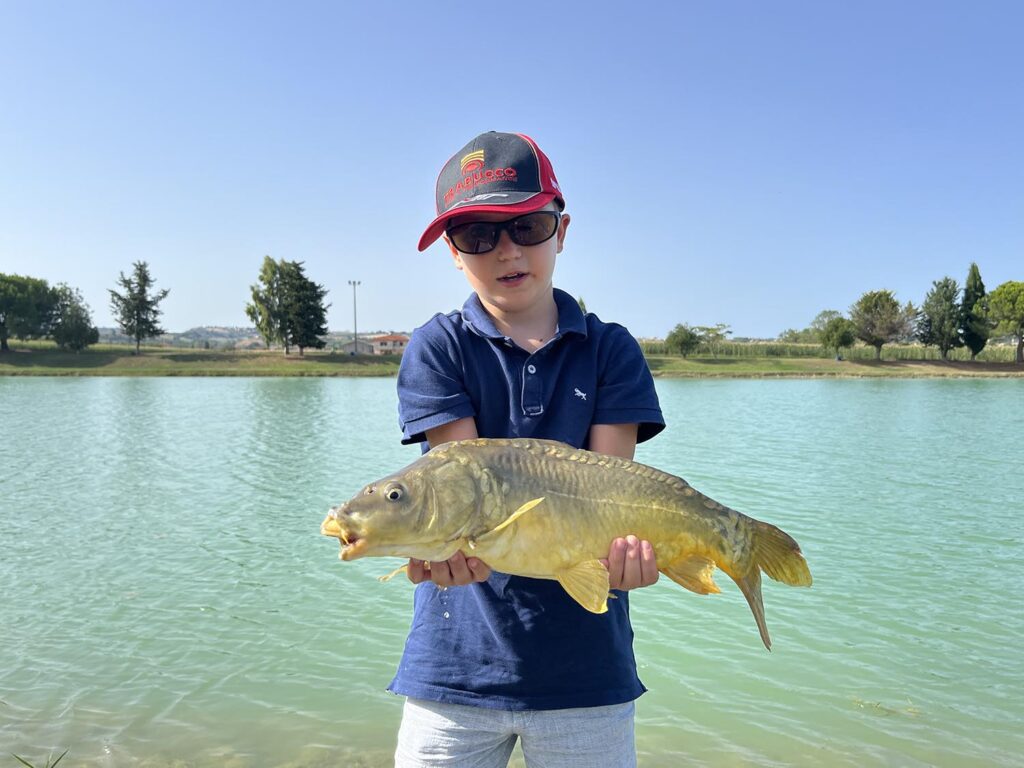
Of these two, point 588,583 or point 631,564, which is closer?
point 588,583

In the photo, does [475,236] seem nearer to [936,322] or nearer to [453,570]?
[453,570]

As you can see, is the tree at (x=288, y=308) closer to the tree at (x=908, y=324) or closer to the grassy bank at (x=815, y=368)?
the grassy bank at (x=815, y=368)

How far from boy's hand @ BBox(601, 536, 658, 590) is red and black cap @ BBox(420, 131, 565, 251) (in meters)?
1.02

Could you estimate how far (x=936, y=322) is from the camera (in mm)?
71688

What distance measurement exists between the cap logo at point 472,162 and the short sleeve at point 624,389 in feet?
2.25

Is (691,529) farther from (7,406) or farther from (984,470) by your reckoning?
(7,406)

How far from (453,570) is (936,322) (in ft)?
264

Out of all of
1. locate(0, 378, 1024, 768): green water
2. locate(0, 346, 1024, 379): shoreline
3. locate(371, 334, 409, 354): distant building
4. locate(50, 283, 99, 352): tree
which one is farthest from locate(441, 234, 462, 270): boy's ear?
locate(371, 334, 409, 354): distant building

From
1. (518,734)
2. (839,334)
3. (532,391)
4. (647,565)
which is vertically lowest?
(518,734)

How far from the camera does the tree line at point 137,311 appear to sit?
6278 cm

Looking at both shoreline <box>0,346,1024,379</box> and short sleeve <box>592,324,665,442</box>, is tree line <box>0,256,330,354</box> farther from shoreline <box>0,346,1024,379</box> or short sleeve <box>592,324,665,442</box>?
short sleeve <box>592,324,665,442</box>

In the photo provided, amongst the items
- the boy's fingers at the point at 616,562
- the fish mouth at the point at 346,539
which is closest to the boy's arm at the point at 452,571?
the fish mouth at the point at 346,539

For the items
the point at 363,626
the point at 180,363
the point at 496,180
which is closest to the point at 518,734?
the point at 496,180

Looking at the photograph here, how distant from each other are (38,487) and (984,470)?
17.7m
